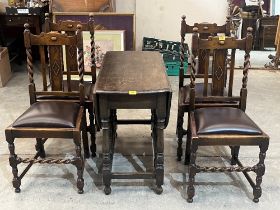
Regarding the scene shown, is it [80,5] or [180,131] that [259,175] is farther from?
[80,5]

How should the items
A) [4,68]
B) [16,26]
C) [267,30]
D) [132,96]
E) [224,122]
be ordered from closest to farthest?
1. [132,96]
2. [224,122]
3. [4,68]
4. [16,26]
5. [267,30]

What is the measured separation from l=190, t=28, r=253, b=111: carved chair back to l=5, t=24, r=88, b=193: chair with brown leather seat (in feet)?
2.74

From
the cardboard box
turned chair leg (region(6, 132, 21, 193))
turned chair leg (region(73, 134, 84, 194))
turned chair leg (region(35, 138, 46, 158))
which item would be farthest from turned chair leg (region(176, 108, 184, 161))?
the cardboard box

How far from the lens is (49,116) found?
7.95 ft

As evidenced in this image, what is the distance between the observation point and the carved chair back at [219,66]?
2467 mm

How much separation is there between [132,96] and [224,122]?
66 cm

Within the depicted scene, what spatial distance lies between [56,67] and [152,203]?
1245 millimetres

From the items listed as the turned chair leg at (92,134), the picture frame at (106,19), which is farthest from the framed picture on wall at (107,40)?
the turned chair leg at (92,134)

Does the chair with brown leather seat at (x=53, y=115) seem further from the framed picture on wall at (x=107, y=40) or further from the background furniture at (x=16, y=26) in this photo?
the background furniture at (x=16, y=26)

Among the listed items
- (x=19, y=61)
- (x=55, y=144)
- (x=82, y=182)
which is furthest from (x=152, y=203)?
(x=19, y=61)

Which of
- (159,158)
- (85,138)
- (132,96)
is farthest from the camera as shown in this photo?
(85,138)

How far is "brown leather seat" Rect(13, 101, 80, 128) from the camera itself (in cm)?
238

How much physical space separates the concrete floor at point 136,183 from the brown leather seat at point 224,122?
525 mm

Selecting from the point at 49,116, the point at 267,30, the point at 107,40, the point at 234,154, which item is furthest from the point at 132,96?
the point at 267,30
